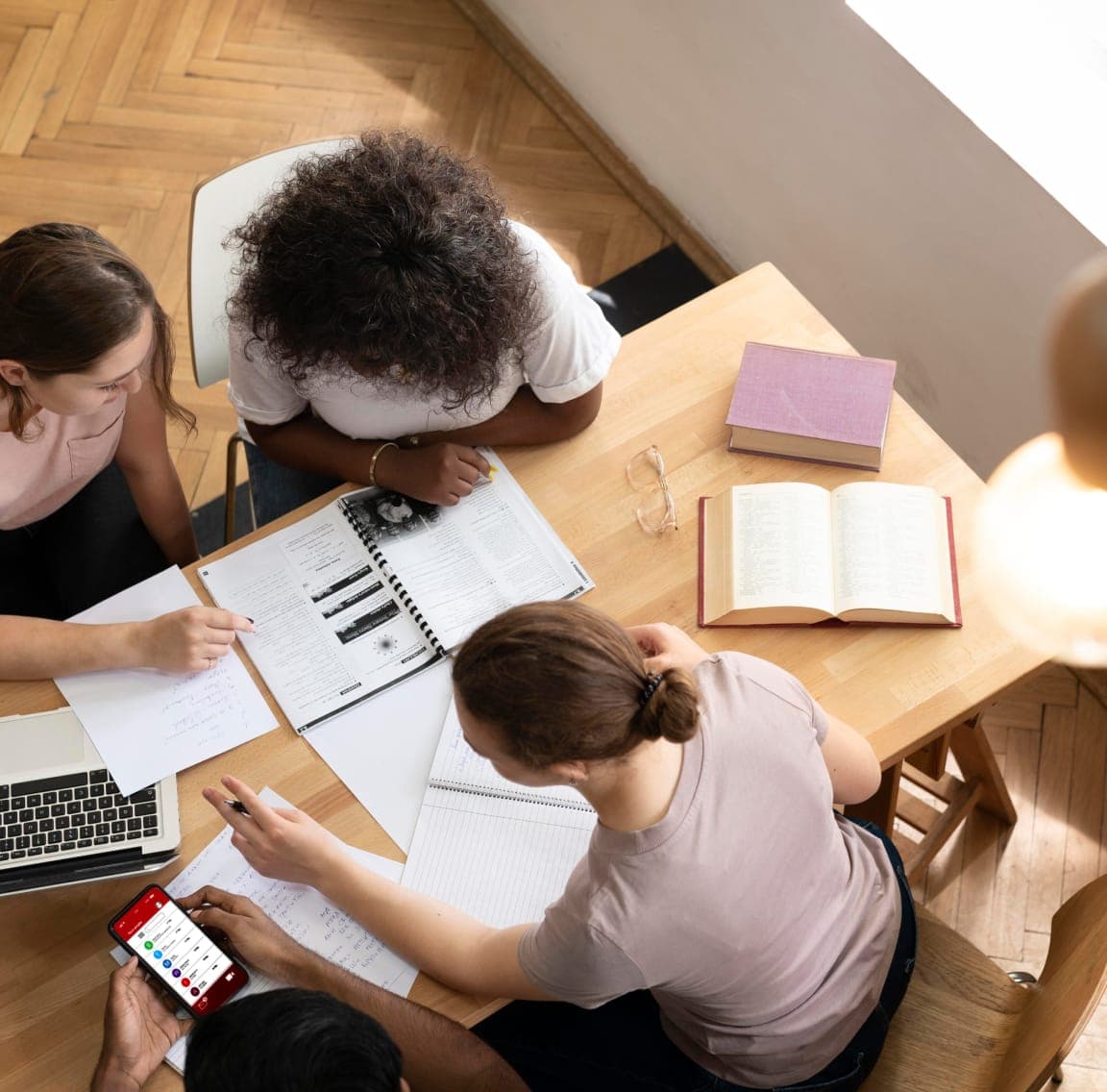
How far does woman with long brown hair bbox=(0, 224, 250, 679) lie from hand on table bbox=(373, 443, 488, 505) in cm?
29

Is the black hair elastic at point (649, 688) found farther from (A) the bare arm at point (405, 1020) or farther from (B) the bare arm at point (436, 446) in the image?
(B) the bare arm at point (436, 446)

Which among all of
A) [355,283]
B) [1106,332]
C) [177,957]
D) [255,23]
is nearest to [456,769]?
[177,957]

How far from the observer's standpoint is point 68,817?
1412 millimetres

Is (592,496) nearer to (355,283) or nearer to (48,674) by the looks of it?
(355,283)

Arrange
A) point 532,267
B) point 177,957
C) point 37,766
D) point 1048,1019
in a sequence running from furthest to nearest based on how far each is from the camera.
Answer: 1. point 532,267
2. point 37,766
3. point 177,957
4. point 1048,1019

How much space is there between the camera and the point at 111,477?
6.42ft

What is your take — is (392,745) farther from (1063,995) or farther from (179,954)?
(1063,995)

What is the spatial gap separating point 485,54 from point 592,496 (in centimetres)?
202

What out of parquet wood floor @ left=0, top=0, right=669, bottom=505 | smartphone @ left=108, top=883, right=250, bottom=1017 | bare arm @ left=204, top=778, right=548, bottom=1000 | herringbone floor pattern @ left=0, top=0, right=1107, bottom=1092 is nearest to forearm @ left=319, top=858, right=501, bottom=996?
bare arm @ left=204, top=778, right=548, bottom=1000

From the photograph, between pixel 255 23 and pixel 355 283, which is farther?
pixel 255 23

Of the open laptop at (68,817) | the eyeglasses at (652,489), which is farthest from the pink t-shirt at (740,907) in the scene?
the open laptop at (68,817)

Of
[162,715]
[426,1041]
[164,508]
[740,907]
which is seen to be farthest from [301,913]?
[164,508]

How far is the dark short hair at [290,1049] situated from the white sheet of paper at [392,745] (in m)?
0.36

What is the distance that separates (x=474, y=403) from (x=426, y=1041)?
822 millimetres
